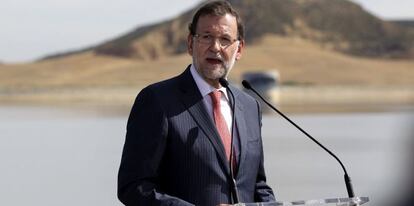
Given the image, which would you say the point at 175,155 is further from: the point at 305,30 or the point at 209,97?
the point at 305,30

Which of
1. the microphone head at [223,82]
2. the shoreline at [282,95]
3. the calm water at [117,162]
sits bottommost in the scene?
the microphone head at [223,82]

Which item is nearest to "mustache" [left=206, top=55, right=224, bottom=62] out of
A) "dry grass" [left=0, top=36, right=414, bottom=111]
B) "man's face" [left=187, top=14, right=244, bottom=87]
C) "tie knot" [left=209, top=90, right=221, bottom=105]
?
"man's face" [left=187, top=14, right=244, bottom=87]

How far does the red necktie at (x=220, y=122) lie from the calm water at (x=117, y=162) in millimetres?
469

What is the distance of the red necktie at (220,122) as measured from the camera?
231 cm

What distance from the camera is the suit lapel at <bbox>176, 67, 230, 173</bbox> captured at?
7.46ft

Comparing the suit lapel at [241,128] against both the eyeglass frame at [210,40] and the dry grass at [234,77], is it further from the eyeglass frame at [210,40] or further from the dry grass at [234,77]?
the dry grass at [234,77]

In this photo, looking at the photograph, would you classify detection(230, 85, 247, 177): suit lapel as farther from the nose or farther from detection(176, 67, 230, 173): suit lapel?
the nose

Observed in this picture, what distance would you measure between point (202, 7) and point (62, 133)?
19665 millimetres

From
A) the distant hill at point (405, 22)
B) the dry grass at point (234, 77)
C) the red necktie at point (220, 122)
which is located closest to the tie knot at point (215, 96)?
the red necktie at point (220, 122)

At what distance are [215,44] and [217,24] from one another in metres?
0.05

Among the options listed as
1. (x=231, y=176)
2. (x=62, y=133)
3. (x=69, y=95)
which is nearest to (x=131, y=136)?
(x=231, y=176)

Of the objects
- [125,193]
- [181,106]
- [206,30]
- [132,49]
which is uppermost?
[132,49]

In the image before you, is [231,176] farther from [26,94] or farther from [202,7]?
[26,94]

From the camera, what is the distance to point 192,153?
226 cm
